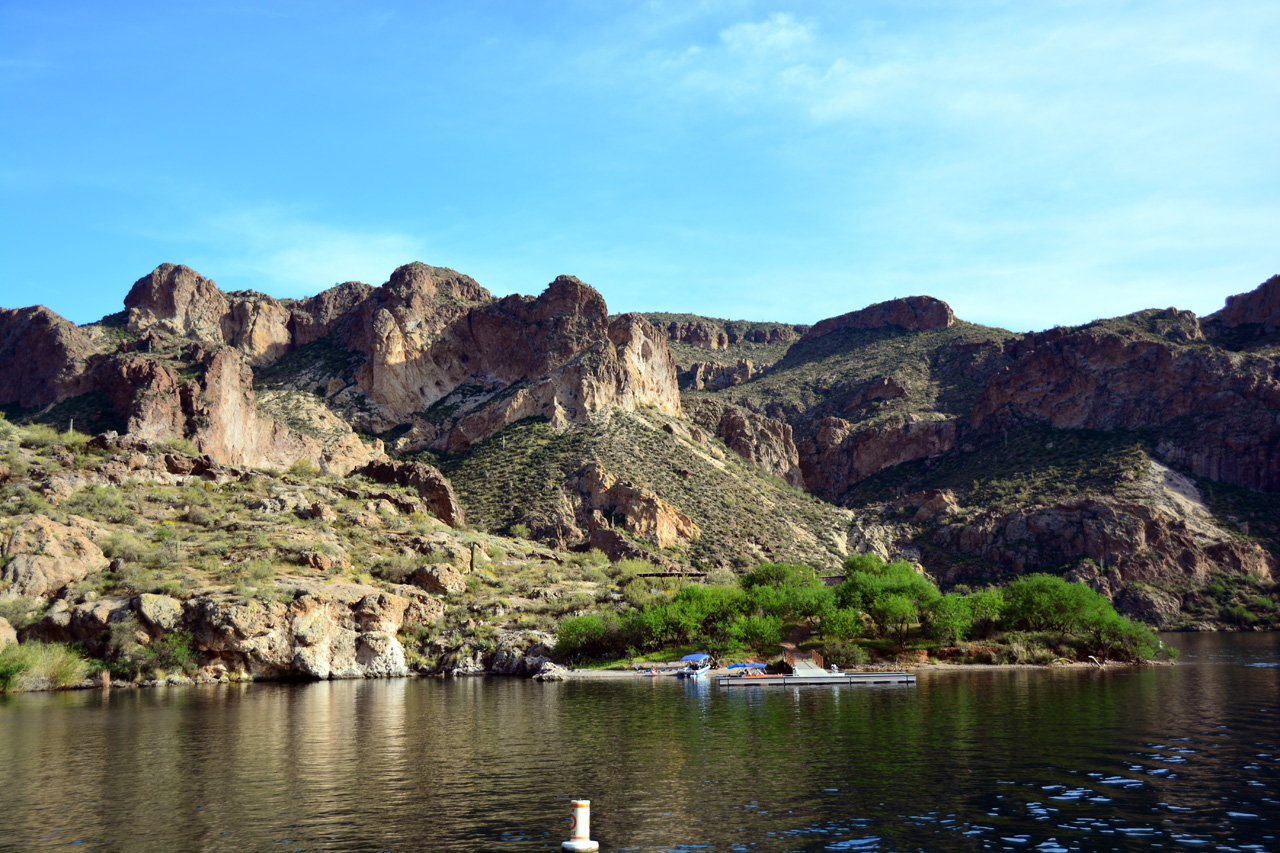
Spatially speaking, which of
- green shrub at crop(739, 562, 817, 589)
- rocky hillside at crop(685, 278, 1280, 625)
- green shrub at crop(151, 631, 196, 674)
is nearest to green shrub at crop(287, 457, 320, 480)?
green shrub at crop(151, 631, 196, 674)

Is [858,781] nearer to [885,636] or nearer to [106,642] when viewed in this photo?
[885,636]

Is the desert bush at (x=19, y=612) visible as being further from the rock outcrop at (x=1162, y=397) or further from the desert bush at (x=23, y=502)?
the rock outcrop at (x=1162, y=397)

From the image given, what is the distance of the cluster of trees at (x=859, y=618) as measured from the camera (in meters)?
79.2

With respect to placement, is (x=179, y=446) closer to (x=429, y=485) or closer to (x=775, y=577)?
(x=429, y=485)

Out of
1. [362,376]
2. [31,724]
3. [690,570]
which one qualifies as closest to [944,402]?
[690,570]

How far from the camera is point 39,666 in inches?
2525

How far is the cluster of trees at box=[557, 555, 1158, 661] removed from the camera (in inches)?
3118

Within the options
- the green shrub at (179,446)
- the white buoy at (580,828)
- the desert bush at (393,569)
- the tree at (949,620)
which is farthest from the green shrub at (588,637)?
the white buoy at (580,828)

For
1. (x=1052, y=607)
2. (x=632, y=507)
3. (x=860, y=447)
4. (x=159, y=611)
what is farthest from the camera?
(x=860, y=447)

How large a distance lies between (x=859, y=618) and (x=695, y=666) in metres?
18.3

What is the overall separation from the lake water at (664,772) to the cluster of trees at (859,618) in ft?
75.7

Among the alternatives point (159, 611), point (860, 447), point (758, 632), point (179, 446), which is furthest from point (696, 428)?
point (159, 611)

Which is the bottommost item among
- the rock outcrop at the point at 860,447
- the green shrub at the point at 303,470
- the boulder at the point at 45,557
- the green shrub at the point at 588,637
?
the green shrub at the point at 588,637

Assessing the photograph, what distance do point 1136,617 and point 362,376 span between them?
13737 centimetres
